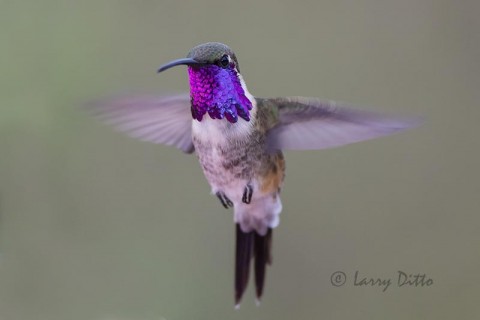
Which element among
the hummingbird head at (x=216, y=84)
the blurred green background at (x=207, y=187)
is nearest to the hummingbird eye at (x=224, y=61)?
the hummingbird head at (x=216, y=84)

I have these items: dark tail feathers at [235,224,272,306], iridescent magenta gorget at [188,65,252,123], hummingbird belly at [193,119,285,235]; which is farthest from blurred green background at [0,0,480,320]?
iridescent magenta gorget at [188,65,252,123]

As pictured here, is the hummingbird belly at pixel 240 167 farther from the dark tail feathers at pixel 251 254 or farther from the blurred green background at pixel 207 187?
the blurred green background at pixel 207 187

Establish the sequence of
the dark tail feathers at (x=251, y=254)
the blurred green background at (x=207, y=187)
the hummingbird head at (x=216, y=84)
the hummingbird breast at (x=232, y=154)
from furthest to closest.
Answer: the blurred green background at (x=207, y=187)
the dark tail feathers at (x=251, y=254)
the hummingbird breast at (x=232, y=154)
the hummingbird head at (x=216, y=84)

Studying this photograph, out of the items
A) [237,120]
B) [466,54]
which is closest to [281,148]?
[237,120]

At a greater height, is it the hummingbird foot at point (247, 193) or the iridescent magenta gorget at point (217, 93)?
the iridescent magenta gorget at point (217, 93)

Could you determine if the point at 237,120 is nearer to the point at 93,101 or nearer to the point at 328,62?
the point at 93,101

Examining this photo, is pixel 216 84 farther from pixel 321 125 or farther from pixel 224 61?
pixel 321 125

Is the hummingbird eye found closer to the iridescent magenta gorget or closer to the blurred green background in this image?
the iridescent magenta gorget
